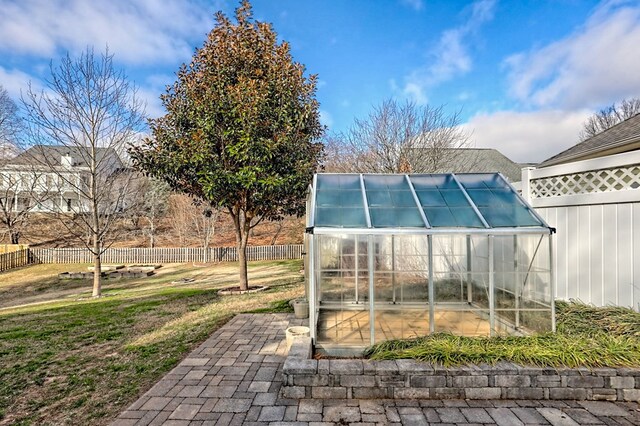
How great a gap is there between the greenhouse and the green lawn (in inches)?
104

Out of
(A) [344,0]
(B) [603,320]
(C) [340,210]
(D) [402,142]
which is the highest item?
(A) [344,0]

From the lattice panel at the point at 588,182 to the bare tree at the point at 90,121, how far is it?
492 inches

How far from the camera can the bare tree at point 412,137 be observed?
14117mm

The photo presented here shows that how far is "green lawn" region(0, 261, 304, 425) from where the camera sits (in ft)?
12.3

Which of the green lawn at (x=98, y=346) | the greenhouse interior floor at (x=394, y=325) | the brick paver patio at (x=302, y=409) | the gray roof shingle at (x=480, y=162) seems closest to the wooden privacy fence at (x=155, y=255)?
the green lawn at (x=98, y=346)

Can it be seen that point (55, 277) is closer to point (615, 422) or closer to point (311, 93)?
point (311, 93)

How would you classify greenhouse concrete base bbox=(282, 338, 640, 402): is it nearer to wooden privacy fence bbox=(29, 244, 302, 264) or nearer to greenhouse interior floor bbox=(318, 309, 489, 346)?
greenhouse interior floor bbox=(318, 309, 489, 346)

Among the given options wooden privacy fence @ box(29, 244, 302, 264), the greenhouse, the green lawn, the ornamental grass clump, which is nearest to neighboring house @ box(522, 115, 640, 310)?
the ornamental grass clump

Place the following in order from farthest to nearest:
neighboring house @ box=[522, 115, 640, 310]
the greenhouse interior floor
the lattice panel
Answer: the lattice panel < neighboring house @ box=[522, 115, 640, 310] < the greenhouse interior floor

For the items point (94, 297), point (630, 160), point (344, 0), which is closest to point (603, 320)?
point (630, 160)

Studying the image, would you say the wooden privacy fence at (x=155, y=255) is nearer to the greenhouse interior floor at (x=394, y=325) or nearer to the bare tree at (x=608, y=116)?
the greenhouse interior floor at (x=394, y=325)

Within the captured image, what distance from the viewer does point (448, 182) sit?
588cm

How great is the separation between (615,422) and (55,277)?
68.3ft

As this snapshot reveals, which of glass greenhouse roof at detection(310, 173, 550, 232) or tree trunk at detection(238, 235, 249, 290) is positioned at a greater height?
glass greenhouse roof at detection(310, 173, 550, 232)
